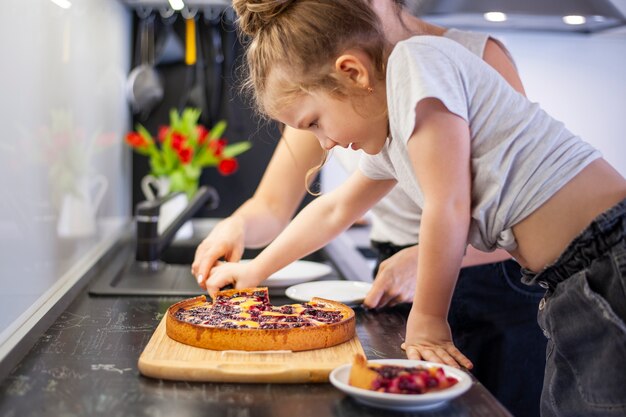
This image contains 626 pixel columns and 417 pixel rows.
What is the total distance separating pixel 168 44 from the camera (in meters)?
3.11

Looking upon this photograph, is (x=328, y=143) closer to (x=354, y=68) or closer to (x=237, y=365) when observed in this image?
(x=354, y=68)

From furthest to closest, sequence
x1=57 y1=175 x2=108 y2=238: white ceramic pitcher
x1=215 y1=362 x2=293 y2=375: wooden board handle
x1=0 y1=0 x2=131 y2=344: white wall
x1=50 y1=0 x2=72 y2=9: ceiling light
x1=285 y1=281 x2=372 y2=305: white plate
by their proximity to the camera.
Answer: x1=57 y1=175 x2=108 y2=238: white ceramic pitcher < x1=50 y1=0 x2=72 y2=9: ceiling light < x1=285 y1=281 x2=372 y2=305: white plate < x1=0 y1=0 x2=131 y2=344: white wall < x1=215 y1=362 x2=293 y2=375: wooden board handle

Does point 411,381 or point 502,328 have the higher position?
point 411,381

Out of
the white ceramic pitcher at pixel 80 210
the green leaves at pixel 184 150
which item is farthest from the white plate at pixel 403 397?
the green leaves at pixel 184 150

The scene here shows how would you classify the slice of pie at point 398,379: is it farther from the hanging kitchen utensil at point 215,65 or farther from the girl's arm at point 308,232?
the hanging kitchen utensil at point 215,65

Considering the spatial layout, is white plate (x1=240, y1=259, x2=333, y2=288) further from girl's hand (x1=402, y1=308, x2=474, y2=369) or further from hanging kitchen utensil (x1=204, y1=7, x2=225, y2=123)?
hanging kitchen utensil (x1=204, y1=7, x2=225, y2=123)

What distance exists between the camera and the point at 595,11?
1.99 meters

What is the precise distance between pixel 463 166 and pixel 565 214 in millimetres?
175

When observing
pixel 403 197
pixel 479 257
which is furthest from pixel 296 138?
pixel 479 257

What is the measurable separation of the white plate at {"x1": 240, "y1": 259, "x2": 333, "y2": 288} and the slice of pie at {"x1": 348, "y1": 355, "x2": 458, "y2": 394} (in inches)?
28.1

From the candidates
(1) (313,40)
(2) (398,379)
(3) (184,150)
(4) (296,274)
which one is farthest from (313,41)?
(3) (184,150)

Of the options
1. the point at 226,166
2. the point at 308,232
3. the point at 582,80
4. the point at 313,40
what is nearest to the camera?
the point at 313,40

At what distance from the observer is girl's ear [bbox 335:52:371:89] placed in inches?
47.8

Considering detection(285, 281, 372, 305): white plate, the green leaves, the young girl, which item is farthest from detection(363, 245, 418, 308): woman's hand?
the green leaves
